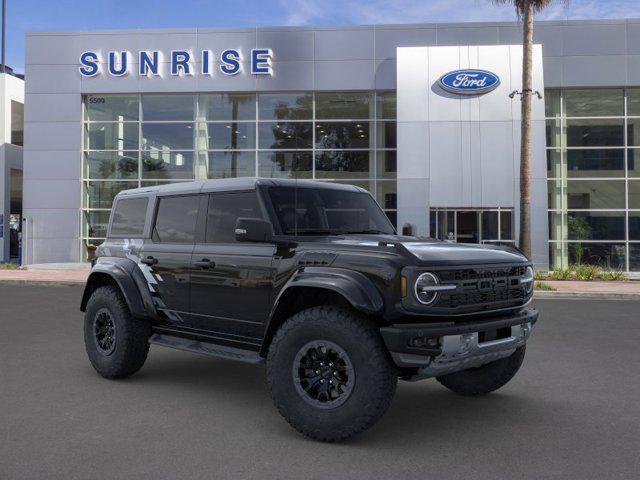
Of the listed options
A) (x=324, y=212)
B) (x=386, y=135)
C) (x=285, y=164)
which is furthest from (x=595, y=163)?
(x=324, y=212)

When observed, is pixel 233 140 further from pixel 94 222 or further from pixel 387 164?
pixel 94 222

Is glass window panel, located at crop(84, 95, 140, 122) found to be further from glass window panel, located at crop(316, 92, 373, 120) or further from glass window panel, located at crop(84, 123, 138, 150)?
glass window panel, located at crop(316, 92, 373, 120)

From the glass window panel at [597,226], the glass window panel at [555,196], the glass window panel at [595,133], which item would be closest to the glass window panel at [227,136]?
the glass window panel at [555,196]

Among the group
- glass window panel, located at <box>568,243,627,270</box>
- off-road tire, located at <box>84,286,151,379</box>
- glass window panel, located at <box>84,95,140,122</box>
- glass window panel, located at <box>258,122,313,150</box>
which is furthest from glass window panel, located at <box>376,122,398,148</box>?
off-road tire, located at <box>84,286,151,379</box>

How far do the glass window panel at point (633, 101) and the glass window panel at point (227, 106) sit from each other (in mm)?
15296

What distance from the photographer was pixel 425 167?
76.2 ft

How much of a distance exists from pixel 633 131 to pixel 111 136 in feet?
71.7

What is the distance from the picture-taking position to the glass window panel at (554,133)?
80.3 feet

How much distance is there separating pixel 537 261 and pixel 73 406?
20315 millimetres

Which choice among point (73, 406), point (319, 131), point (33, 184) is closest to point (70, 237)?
point (33, 184)

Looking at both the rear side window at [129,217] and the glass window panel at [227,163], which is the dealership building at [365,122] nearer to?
the glass window panel at [227,163]

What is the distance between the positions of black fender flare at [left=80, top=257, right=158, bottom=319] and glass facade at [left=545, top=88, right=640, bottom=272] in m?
21.0

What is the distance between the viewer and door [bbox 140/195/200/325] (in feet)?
18.3

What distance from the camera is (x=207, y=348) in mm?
5266
